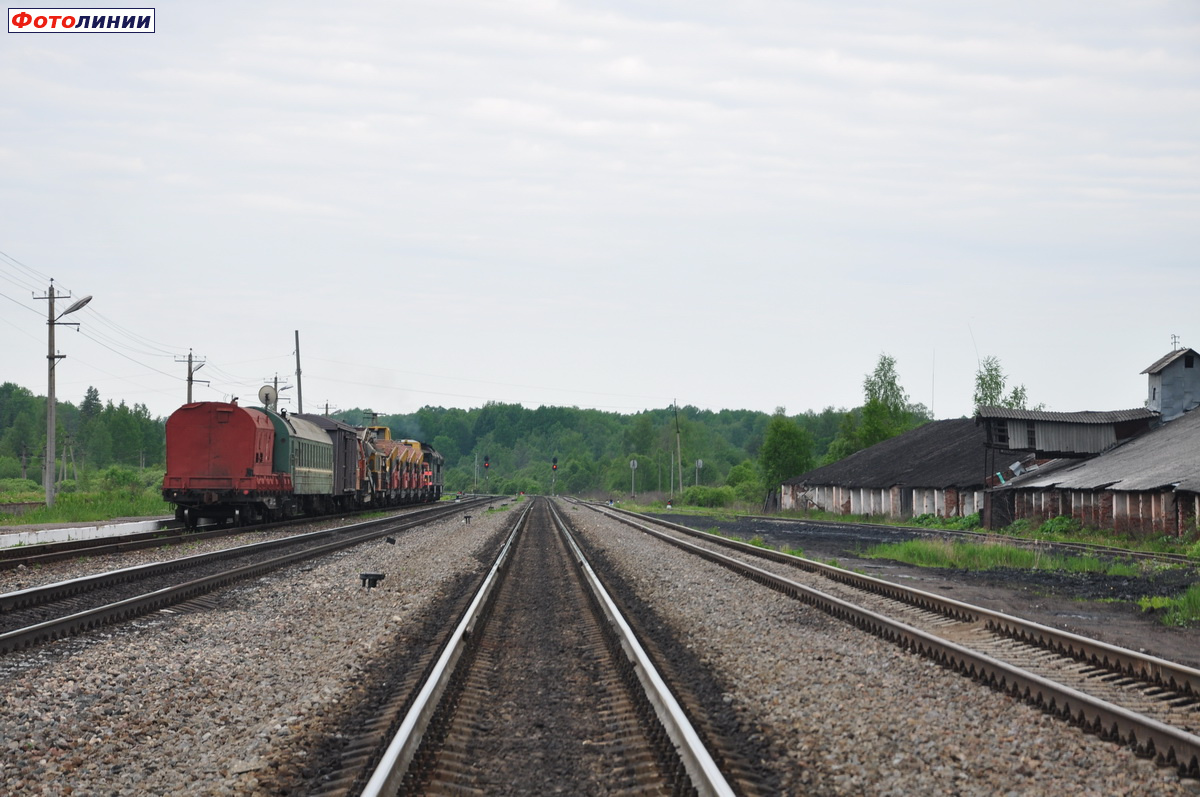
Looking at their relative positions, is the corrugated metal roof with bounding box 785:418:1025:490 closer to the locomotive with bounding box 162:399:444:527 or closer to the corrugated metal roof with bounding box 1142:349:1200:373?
the corrugated metal roof with bounding box 1142:349:1200:373

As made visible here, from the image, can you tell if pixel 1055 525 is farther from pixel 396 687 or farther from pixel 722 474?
pixel 722 474

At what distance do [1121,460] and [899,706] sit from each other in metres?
34.7

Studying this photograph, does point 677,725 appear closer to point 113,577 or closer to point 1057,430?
point 113,577

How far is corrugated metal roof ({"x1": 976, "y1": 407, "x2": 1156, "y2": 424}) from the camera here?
4216 centimetres

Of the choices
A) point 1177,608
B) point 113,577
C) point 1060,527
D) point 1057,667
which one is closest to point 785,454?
point 1060,527

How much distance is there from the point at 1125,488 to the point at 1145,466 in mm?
4438

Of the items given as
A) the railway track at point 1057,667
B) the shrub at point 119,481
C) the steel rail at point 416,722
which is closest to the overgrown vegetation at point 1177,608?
the railway track at point 1057,667

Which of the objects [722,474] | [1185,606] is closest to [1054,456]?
[1185,606]

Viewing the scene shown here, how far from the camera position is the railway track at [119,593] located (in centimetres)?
1000

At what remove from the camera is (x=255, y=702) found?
7348 millimetres

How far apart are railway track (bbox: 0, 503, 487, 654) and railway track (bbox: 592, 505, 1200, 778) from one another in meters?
8.58

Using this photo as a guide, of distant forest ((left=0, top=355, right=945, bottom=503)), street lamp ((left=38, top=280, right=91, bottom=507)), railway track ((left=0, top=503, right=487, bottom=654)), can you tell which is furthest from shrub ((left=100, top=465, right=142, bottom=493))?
railway track ((left=0, top=503, right=487, bottom=654))

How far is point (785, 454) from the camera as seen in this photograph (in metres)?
71.8

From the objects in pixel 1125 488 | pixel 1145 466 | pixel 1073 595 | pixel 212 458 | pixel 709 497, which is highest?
pixel 212 458
